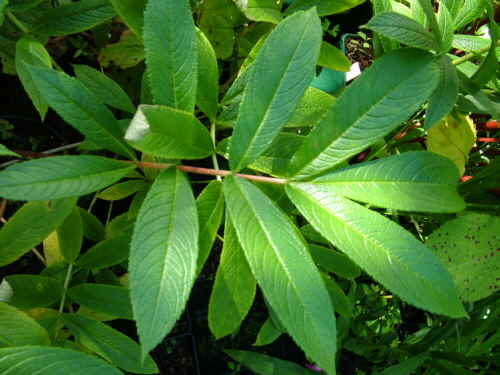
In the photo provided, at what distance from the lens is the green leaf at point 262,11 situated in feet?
2.74

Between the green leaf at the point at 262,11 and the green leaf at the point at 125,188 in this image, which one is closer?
the green leaf at the point at 262,11

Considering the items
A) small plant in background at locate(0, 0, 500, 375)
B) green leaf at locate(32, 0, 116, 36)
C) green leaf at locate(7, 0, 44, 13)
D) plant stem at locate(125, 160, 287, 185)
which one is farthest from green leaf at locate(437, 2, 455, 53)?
green leaf at locate(7, 0, 44, 13)

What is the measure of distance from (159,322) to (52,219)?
367 mm

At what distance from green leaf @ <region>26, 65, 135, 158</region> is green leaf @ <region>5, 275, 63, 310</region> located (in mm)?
317

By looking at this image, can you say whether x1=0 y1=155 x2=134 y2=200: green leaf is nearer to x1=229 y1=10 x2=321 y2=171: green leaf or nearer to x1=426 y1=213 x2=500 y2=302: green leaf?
x1=229 y1=10 x2=321 y2=171: green leaf

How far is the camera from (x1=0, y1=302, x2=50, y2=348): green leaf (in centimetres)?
68

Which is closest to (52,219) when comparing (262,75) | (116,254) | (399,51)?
(116,254)

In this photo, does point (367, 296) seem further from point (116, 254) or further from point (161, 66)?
point (161, 66)

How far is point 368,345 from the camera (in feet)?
4.17

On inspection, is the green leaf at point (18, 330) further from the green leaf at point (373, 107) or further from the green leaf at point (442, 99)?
the green leaf at point (442, 99)

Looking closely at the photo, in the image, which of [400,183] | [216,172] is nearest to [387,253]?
[400,183]

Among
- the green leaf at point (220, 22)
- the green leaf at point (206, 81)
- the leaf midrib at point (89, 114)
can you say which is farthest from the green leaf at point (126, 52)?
the leaf midrib at point (89, 114)

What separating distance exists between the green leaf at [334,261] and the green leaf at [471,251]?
0.15m

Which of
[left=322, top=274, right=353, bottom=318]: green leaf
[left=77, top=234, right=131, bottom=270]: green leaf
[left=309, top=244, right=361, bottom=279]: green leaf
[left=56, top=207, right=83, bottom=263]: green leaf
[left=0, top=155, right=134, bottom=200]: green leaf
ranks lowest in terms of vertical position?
[left=322, top=274, right=353, bottom=318]: green leaf
